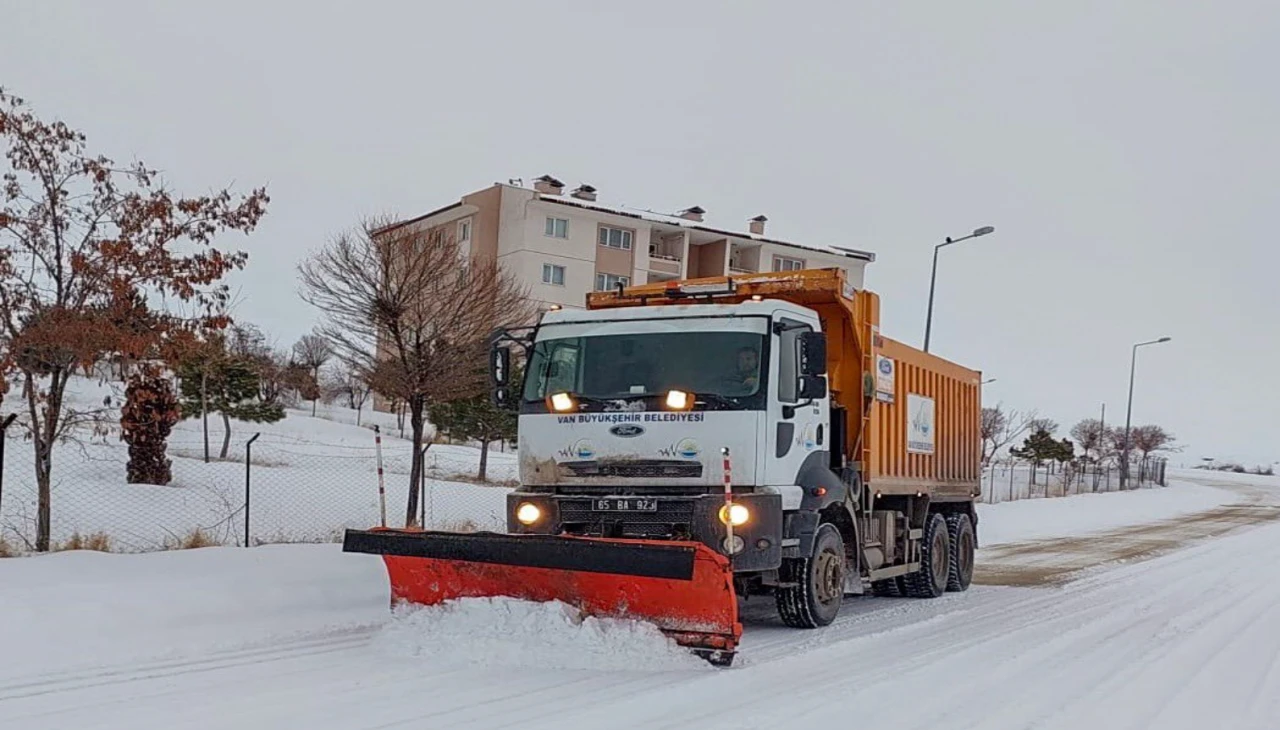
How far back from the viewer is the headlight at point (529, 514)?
9.20 meters

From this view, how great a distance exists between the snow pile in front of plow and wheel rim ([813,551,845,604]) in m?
2.24

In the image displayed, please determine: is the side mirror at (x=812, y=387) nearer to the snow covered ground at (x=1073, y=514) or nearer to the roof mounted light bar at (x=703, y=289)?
the roof mounted light bar at (x=703, y=289)

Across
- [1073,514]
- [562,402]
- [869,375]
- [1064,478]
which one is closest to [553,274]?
[1064,478]

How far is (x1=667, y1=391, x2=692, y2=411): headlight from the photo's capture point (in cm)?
887

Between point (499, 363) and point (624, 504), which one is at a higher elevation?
point (499, 363)

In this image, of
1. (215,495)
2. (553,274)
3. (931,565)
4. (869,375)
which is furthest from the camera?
(553,274)

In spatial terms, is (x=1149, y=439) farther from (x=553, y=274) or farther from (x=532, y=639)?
(x=532, y=639)

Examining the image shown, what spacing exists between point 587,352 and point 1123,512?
3021 centimetres

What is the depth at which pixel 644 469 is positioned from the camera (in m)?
8.87

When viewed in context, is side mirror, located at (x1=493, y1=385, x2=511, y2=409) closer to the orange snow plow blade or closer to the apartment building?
the orange snow plow blade

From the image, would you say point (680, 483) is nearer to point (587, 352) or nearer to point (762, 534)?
point (762, 534)

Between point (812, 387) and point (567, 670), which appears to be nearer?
point (567, 670)

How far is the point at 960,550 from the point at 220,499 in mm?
11662

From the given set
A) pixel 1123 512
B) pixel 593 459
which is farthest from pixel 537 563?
pixel 1123 512
